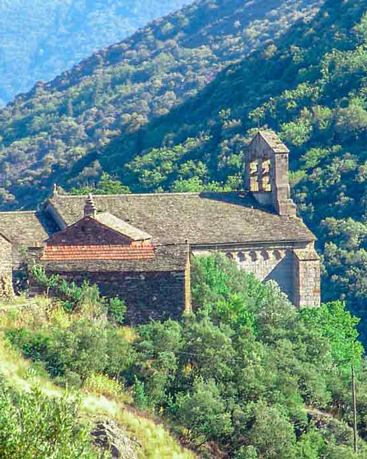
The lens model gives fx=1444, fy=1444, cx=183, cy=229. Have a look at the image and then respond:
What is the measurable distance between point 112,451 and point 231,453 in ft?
17.2

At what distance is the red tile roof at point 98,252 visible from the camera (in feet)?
116

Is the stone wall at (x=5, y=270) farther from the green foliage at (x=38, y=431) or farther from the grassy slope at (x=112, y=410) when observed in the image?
the green foliage at (x=38, y=431)

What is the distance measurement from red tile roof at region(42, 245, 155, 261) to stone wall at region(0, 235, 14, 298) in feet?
3.25

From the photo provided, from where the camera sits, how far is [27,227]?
48.2 meters

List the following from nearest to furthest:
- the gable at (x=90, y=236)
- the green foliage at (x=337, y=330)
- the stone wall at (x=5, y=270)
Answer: the stone wall at (x=5, y=270)
the gable at (x=90, y=236)
the green foliage at (x=337, y=330)

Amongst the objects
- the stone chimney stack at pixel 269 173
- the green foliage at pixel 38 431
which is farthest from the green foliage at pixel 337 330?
the green foliage at pixel 38 431

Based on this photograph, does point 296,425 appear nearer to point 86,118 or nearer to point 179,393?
point 179,393

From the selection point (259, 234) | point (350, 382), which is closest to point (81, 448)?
point (350, 382)

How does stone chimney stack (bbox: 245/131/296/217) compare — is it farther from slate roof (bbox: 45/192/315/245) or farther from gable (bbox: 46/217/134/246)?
gable (bbox: 46/217/134/246)

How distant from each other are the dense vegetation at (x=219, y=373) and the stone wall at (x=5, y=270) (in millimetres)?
1771

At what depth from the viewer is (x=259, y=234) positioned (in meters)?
49.9

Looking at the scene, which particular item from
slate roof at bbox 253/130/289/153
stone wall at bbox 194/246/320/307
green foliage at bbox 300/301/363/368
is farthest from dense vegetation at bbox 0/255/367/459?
slate roof at bbox 253/130/289/153

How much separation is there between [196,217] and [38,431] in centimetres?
2990

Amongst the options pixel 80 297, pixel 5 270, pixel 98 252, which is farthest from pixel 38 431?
pixel 98 252
